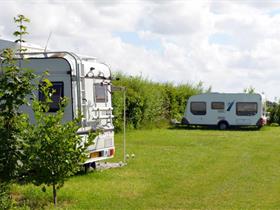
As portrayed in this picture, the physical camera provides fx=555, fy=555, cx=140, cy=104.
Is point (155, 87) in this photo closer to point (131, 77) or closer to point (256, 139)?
point (131, 77)

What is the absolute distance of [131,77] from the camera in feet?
100

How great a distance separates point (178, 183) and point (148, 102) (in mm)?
18725

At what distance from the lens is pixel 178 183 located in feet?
40.7

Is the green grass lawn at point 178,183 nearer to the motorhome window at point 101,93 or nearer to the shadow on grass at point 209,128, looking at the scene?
the motorhome window at point 101,93

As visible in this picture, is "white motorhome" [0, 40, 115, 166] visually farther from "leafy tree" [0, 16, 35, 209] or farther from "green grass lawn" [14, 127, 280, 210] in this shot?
"leafy tree" [0, 16, 35, 209]

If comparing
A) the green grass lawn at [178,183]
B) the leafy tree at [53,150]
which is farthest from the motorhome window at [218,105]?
the leafy tree at [53,150]

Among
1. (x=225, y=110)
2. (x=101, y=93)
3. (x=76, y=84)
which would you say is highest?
(x=76, y=84)

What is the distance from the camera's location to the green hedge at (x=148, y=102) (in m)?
27.9

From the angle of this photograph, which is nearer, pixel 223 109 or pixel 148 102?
pixel 148 102

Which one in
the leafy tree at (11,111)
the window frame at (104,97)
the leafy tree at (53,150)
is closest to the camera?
the leafy tree at (11,111)

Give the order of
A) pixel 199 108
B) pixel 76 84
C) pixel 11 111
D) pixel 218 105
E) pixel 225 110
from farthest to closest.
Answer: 1. pixel 199 108
2. pixel 218 105
3. pixel 225 110
4. pixel 76 84
5. pixel 11 111

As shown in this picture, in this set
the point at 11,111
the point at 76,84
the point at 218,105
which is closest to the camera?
the point at 11,111

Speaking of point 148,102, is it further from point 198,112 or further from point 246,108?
point 246,108

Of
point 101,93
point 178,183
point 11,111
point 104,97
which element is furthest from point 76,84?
point 11,111
